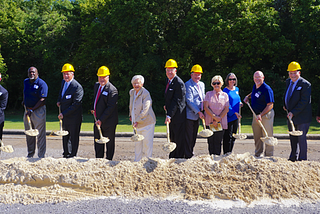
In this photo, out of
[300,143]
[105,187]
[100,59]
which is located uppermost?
[100,59]

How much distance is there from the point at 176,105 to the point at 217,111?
2.58 ft

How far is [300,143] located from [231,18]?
1201 centimetres

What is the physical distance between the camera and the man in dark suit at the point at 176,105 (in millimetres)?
5145

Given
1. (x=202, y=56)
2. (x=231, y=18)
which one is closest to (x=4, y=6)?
(x=202, y=56)

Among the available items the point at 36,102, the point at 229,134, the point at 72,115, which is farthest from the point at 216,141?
the point at 36,102

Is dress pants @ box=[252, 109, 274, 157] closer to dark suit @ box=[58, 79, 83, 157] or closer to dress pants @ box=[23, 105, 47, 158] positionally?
dark suit @ box=[58, 79, 83, 157]

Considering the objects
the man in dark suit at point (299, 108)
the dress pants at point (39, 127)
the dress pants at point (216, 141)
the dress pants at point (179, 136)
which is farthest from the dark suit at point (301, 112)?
the dress pants at point (39, 127)

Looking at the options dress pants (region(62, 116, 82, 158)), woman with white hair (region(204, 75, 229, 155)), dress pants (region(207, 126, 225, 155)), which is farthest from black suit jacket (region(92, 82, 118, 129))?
dress pants (region(207, 126, 225, 155))

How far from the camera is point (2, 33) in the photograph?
22.3 meters

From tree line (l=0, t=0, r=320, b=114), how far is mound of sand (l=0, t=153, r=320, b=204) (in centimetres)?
1181

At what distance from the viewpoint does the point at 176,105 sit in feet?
16.9

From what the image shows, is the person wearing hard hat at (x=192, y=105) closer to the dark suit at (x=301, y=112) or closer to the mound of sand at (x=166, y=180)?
the mound of sand at (x=166, y=180)

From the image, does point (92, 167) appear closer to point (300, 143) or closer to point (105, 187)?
point (105, 187)

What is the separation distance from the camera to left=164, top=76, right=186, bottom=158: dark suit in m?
5.15
